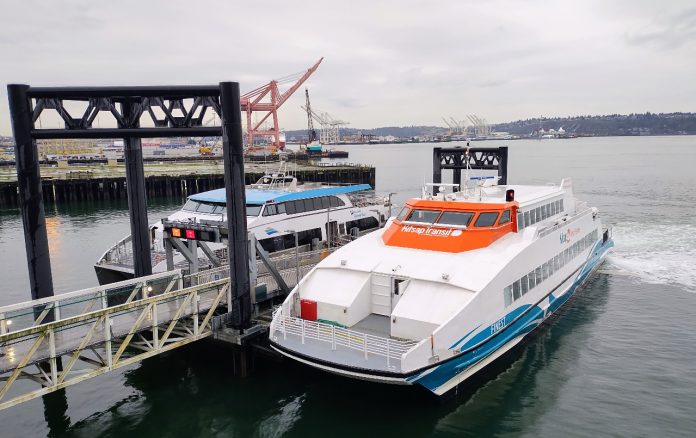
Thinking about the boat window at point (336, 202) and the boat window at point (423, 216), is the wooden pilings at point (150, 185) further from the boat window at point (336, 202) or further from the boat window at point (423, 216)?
the boat window at point (423, 216)

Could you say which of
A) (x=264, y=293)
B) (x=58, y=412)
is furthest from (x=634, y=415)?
(x=58, y=412)

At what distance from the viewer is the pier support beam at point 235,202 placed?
14.5 meters

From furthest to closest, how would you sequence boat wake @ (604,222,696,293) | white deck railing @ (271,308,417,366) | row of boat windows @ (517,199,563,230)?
boat wake @ (604,222,696,293), row of boat windows @ (517,199,563,230), white deck railing @ (271,308,417,366)

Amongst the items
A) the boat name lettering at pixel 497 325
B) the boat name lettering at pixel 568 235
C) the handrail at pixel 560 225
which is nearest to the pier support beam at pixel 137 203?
the boat name lettering at pixel 497 325

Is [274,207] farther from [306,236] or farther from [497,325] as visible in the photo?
[497,325]

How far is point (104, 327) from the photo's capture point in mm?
13703

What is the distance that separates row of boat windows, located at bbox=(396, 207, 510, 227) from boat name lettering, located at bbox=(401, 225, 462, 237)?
48 centimetres

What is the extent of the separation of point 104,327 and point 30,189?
4249mm

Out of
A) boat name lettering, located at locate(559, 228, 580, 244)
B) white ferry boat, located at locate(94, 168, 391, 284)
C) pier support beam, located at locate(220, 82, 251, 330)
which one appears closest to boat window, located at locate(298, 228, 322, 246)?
white ferry boat, located at locate(94, 168, 391, 284)

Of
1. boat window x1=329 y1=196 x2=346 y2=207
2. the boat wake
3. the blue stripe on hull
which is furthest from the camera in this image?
the boat wake

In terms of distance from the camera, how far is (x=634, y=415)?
1445 cm

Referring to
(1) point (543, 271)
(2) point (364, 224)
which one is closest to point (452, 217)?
(1) point (543, 271)

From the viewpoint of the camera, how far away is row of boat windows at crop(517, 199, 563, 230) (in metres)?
19.1

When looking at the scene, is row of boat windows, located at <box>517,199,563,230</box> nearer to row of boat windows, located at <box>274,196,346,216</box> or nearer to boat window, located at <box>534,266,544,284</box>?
boat window, located at <box>534,266,544,284</box>
